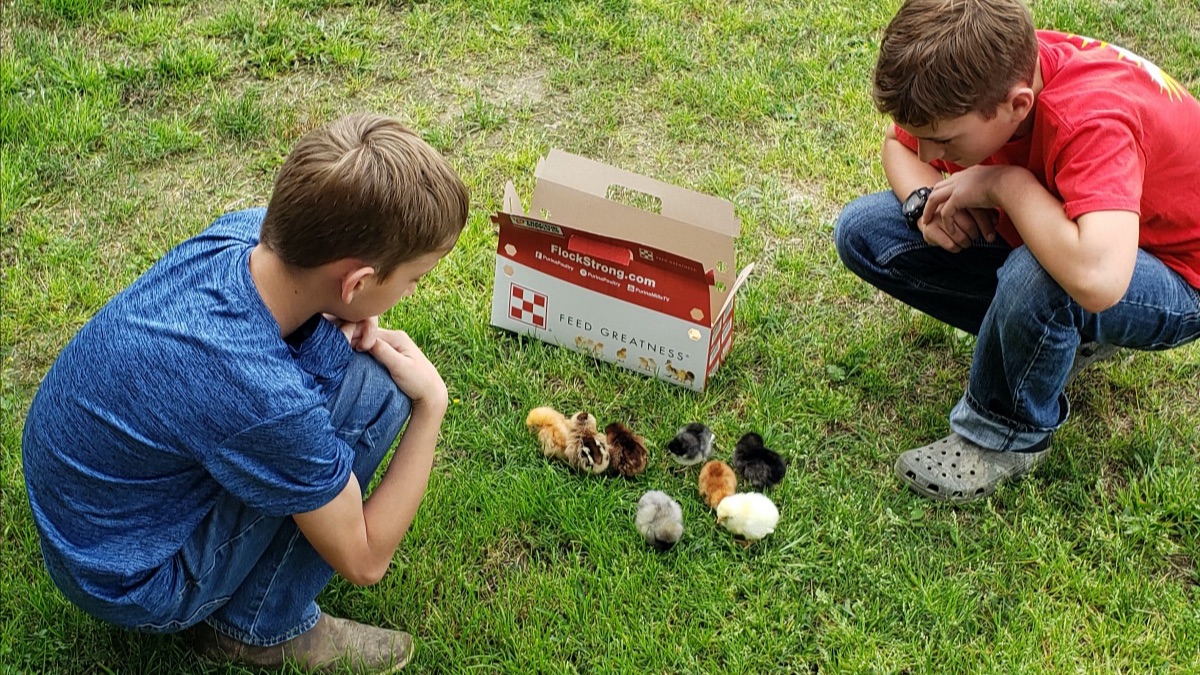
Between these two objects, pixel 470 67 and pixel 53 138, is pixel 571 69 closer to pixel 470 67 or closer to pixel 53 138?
pixel 470 67

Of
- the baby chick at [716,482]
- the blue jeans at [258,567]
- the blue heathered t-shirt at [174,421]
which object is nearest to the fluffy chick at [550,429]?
the baby chick at [716,482]

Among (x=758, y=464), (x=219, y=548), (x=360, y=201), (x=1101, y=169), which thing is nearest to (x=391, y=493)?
(x=219, y=548)

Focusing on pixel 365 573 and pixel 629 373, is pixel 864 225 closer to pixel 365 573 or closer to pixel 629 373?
pixel 629 373

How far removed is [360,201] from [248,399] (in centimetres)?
38

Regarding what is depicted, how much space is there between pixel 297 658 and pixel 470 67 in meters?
2.76

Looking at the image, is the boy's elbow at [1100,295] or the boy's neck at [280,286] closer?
the boy's neck at [280,286]

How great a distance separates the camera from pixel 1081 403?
295 centimetres

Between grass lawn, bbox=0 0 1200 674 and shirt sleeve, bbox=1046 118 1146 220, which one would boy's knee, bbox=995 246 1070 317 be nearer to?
shirt sleeve, bbox=1046 118 1146 220

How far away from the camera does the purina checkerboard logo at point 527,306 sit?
306 cm

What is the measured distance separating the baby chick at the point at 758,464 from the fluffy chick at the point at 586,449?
1.14 feet

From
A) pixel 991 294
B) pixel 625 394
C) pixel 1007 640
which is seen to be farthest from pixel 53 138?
pixel 1007 640

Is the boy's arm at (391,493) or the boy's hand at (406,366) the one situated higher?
the boy's hand at (406,366)

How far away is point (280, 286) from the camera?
1.90 meters

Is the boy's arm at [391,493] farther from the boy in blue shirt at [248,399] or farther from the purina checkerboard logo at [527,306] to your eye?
the purina checkerboard logo at [527,306]
